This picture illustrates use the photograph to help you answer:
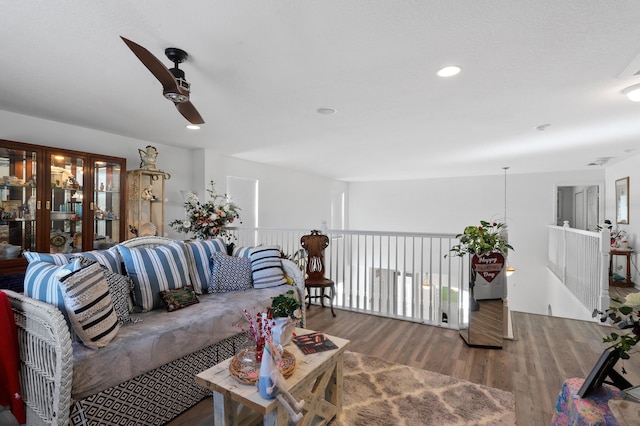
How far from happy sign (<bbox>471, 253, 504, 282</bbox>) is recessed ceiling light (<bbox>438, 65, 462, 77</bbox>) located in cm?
173

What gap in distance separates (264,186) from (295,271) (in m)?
3.39

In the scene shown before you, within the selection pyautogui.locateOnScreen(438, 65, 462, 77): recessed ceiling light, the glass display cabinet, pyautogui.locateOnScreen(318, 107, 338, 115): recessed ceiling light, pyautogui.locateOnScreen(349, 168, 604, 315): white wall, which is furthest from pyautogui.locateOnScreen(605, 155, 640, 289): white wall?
the glass display cabinet

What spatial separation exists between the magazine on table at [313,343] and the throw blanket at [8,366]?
1502 mm

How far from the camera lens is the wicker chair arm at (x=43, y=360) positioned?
1.49 metres

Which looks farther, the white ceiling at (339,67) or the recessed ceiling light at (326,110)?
the recessed ceiling light at (326,110)

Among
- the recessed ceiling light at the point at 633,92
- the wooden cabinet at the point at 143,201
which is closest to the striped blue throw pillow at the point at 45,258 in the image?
the wooden cabinet at the point at 143,201

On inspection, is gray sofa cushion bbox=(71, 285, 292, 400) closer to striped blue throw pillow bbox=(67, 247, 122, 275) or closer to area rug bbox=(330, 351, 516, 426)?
striped blue throw pillow bbox=(67, 247, 122, 275)

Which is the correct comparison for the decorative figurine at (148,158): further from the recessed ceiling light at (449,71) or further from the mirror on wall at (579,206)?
the mirror on wall at (579,206)

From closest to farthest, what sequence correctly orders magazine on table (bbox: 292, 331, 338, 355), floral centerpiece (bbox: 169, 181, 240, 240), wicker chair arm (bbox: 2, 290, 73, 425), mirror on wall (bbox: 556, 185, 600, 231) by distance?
wicker chair arm (bbox: 2, 290, 73, 425) < magazine on table (bbox: 292, 331, 338, 355) < floral centerpiece (bbox: 169, 181, 240, 240) < mirror on wall (bbox: 556, 185, 600, 231)

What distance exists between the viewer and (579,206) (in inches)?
349

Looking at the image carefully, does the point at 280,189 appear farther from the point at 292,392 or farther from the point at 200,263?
the point at 292,392

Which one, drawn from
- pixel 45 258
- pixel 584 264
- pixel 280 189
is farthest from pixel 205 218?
pixel 584 264

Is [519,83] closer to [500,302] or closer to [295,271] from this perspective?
[500,302]

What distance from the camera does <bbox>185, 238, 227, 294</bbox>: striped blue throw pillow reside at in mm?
2875
